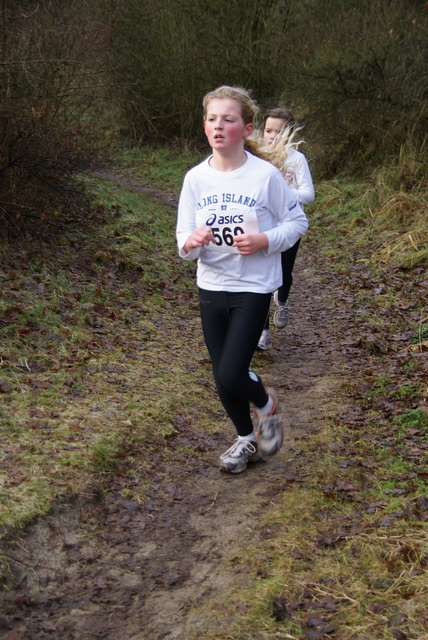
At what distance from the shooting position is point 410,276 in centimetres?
892

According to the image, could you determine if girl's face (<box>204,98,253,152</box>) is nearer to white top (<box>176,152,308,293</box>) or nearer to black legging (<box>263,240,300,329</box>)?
white top (<box>176,152,308,293</box>)

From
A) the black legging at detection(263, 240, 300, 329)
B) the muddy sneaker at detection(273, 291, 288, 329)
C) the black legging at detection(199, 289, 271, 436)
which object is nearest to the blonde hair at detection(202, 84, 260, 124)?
the black legging at detection(199, 289, 271, 436)

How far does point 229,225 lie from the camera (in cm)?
411

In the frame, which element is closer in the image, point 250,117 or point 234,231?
point 234,231

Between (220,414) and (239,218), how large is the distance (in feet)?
6.89

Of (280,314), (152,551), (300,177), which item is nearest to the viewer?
(152,551)

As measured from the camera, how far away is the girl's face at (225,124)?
411 centimetres

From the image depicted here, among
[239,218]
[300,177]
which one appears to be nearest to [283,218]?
[239,218]

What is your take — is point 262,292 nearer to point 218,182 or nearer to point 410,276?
point 218,182

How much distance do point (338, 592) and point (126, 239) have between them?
22.4 feet

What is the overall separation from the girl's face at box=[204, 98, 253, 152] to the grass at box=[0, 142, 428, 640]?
2103 mm

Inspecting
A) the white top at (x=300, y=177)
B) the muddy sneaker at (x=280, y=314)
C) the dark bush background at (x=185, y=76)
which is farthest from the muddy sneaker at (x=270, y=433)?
the dark bush background at (x=185, y=76)

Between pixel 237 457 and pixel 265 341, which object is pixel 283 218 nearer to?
pixel 237 457

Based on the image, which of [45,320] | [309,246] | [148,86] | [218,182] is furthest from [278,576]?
[148,86]
